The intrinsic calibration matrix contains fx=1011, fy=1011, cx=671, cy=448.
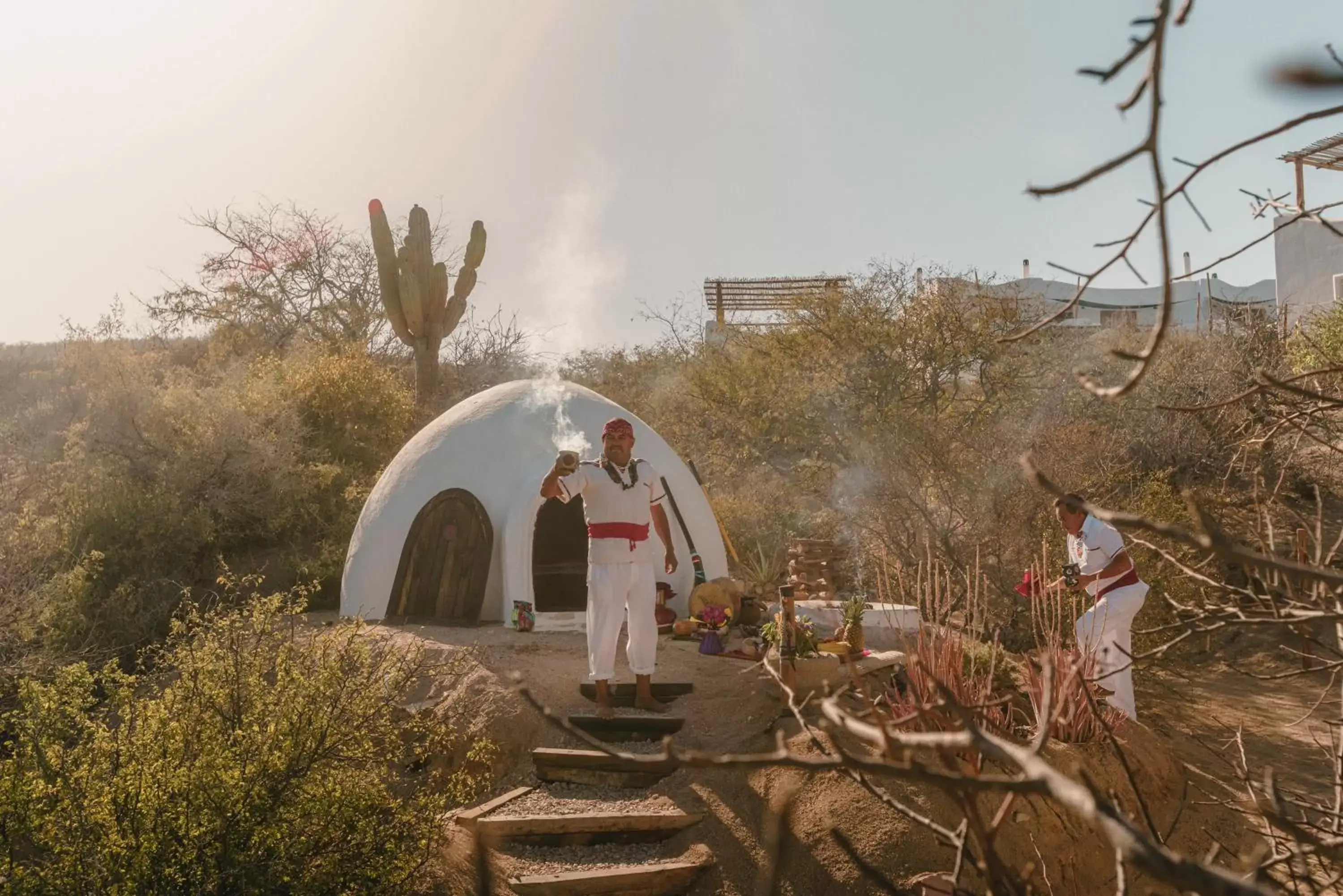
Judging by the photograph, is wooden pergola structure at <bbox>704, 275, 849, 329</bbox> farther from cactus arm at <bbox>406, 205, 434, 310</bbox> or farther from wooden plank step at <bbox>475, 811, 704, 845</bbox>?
wooden plank step at <bbox>475, 811, 704, 845</bbox>

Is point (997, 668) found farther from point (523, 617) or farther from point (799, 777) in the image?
point (523, 617)

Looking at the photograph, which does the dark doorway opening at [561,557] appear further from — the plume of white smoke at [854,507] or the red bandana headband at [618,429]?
the red bandana headband at [618,429]

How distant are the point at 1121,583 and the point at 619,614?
3.18m

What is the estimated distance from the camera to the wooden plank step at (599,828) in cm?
535

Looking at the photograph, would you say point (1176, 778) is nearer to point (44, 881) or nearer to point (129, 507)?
point (44, 881)

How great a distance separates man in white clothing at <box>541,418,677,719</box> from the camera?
6.30 metres

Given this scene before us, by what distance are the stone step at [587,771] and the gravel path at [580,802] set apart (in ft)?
0.20

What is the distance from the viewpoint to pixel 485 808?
5477 millimetres

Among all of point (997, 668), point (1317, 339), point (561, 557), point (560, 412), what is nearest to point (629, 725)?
point (997, 668)

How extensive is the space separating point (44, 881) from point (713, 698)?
4009 millimetres

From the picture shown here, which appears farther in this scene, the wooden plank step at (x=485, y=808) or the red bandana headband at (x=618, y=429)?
the red bandana headband at (x=618, y=429)

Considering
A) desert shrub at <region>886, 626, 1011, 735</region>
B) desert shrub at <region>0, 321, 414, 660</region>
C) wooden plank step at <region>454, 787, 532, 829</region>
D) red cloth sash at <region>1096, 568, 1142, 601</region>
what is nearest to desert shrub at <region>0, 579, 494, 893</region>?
wooden plank step at <region>454, 787, 532, 829</region>

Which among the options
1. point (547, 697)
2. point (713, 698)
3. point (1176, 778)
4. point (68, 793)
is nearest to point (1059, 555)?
point (1176, 778)

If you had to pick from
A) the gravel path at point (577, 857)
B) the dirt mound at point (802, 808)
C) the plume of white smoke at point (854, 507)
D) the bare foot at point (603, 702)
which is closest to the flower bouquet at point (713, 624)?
the dirt mound at point (802, 808)
